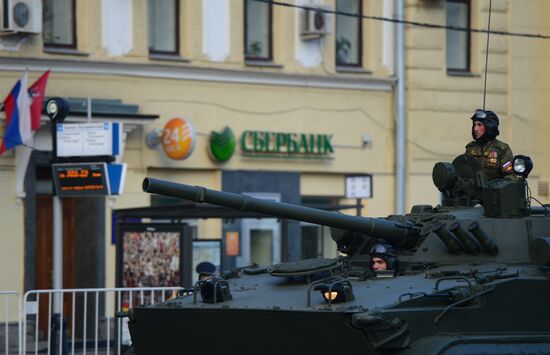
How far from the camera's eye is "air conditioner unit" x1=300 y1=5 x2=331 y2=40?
21.8m

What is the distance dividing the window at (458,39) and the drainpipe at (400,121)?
41.5 inches

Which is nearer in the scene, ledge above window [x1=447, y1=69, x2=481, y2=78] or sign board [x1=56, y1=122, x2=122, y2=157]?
sign board [x1=56, y1=122, x2=122, y2=157]

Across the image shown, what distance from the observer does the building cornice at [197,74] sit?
19.7m

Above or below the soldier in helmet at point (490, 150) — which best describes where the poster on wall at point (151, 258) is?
below

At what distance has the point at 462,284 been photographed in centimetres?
1057

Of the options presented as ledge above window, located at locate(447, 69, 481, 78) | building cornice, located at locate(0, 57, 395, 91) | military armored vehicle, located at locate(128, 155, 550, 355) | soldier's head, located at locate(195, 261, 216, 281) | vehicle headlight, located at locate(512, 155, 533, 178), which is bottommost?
soldier's head, located at locate(195, 261, 216, 281)

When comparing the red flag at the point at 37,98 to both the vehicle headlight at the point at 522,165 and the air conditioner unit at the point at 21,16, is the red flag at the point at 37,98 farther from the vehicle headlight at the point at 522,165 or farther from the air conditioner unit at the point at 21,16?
the vehicle headlight at the point at 522,165

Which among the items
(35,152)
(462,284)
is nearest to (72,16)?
(35,152)

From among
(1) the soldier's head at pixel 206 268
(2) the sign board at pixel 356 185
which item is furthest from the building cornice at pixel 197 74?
(1) the soldier's head at pixel 206 268

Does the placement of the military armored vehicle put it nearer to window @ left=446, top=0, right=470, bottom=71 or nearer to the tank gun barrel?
the tank gun barrel

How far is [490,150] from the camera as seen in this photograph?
12.5 meters

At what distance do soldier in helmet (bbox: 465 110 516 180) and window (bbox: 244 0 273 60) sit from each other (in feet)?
31.0

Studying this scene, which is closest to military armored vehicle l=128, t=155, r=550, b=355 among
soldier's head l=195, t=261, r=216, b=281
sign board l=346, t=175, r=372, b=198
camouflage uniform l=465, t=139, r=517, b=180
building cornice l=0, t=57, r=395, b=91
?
camouflage uniform l=465, t=139, r=517, b=180

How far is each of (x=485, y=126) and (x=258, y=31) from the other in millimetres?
9726
